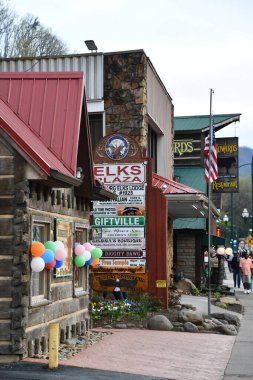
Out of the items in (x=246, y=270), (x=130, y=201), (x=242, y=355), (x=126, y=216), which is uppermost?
(x=130, y=201)

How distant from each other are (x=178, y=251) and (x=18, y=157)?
20.3 meters

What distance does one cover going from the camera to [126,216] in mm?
19391

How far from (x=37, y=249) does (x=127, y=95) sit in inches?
425

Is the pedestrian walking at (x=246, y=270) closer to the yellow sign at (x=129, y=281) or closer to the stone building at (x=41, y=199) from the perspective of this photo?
the yellow sign at (x=129, y=281)

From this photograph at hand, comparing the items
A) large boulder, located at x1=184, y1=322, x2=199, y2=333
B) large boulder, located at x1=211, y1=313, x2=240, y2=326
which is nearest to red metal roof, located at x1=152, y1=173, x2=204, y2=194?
large boulder, located at x1=211, y1=313, x2=240, y2=326

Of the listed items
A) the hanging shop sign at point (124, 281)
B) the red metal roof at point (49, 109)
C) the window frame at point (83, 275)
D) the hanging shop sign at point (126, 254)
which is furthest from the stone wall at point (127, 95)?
the red metal roof at point (49, 109)

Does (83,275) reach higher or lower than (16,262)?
lower

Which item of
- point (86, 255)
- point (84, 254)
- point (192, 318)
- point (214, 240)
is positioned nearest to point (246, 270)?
point (214, 240)

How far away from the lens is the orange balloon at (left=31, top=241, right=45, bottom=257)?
1159 cm

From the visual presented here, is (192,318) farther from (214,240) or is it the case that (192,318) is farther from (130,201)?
(214,240)

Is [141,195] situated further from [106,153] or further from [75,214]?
[75,214]

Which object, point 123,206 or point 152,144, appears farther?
point 152,144

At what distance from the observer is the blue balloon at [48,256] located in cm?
→ 1191

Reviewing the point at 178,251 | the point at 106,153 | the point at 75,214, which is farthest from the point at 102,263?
the point at 178,251
